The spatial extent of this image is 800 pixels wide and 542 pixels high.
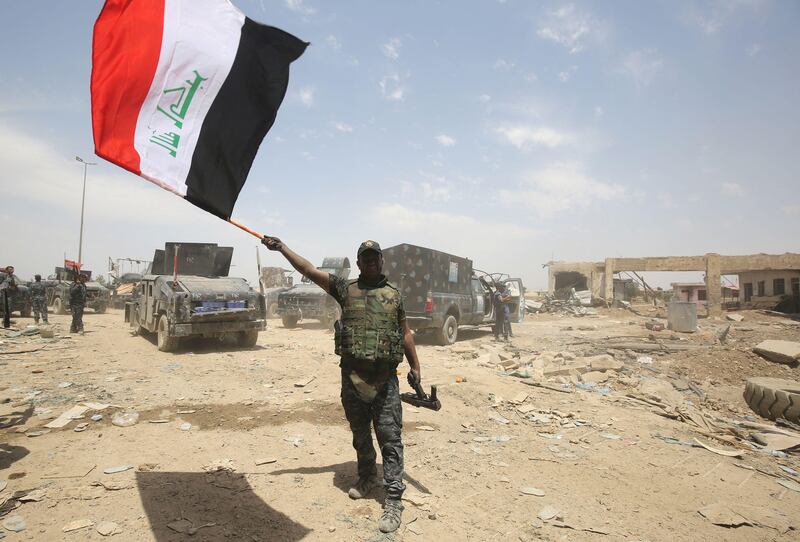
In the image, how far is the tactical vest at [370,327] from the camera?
286 cm

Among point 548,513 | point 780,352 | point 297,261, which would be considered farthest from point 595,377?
point 297,261

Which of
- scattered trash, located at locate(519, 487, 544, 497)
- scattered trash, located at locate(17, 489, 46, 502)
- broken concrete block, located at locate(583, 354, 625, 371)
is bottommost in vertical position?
scattered trash, located at locate(519, 487, 544, 497)

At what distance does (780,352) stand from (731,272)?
23.4 meters

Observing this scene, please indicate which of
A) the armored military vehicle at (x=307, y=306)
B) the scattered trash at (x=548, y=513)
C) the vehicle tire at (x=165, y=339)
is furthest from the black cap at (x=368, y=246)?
the armored military vehicle at (x=307, y=306)

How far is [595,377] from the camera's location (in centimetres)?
739

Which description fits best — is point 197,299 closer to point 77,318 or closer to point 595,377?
point 77,318

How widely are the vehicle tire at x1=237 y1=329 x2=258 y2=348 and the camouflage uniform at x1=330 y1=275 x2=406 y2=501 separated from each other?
22.5 feet

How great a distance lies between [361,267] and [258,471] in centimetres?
199

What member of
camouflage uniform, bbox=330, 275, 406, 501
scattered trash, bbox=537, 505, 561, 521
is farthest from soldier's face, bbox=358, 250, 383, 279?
scattered trash, bbox=537, 505, 561, 521

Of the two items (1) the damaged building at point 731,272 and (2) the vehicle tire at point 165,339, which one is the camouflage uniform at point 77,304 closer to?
(2) the vehicle tire at point 165,339

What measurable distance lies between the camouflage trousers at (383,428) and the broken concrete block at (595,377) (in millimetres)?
5627

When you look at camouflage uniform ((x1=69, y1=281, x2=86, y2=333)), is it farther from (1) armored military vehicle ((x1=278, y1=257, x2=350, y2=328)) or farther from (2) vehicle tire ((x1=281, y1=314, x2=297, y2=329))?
(2) vehicle tire ((x1=281, y1=314, x2=297, y2=329))

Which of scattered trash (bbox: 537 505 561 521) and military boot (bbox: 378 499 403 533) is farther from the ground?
military boot (bbox: 378 499 403 533)

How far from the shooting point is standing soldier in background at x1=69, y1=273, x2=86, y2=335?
36.8 feet
